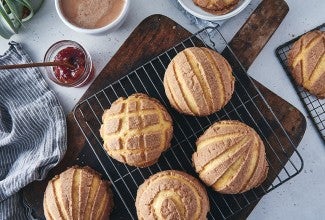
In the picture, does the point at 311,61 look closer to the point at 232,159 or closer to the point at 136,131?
the point at 232,159

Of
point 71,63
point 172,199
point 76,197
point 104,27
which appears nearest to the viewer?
point 172,199

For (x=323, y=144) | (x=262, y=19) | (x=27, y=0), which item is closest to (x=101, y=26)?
(x=27, y=0)

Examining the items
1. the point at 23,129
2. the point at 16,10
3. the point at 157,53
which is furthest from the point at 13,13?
the point at 157,53

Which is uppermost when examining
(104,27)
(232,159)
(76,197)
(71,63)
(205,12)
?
(104,27)

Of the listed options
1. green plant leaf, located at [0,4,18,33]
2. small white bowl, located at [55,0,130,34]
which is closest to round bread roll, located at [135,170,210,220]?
small white bowl, located at [55,0,130,34]

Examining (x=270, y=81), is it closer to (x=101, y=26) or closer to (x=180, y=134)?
(x=180, y=134)

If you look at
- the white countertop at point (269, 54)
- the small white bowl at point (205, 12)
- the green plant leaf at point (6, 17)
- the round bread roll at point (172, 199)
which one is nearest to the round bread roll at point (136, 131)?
the round bread roll at point (172, 199)

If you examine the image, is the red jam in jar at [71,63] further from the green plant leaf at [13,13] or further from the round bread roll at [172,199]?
the round bread roll at [172,199]
